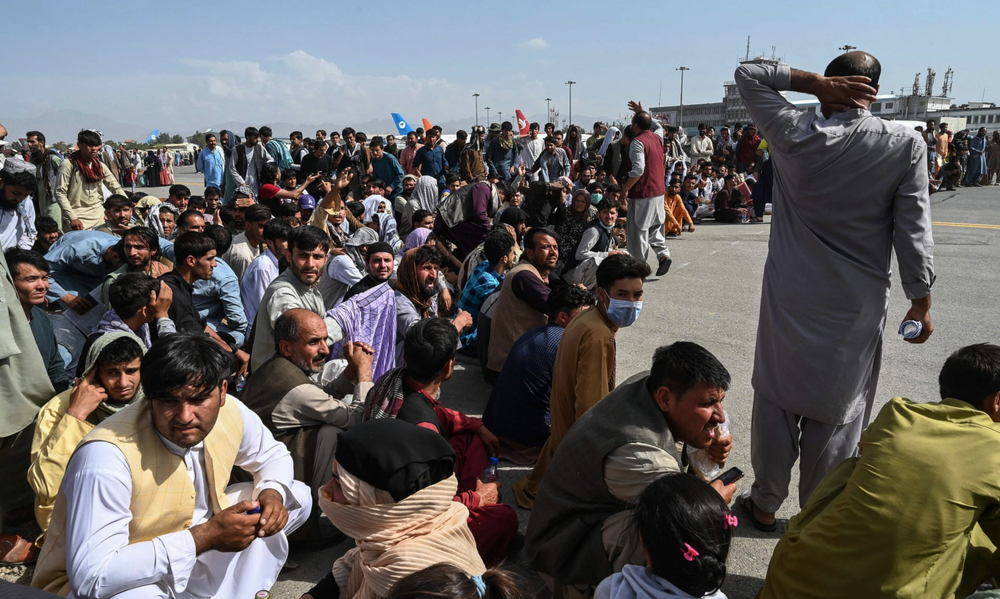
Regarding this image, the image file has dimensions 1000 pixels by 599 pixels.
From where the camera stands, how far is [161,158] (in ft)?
84.9

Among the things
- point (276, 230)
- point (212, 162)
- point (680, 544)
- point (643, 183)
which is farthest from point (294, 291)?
point (212, 162)

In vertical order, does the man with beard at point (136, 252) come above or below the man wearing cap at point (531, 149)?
below

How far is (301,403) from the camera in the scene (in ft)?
10.9

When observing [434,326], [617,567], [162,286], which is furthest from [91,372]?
[617,567]

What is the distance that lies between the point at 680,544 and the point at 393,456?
0.90 m

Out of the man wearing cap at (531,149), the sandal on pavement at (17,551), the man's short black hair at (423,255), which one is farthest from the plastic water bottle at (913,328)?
the man wearing cap at (531,149)

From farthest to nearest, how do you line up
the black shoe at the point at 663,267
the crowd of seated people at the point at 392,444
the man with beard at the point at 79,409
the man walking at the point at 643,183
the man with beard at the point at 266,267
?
the black shoe at the point at 663,267 < the man walking at the point at 643,183 < the man with beard at the point at 266,267 < the man with beard at the point at 79,409 < the crowd of seated people at the point at 392,444

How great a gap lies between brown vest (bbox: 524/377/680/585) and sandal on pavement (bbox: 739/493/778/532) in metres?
1.24

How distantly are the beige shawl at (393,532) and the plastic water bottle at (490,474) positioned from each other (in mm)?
1143

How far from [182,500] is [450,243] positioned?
576 centimetres

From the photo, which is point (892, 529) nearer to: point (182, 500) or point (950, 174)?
point (182, 500)

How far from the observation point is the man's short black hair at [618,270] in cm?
350

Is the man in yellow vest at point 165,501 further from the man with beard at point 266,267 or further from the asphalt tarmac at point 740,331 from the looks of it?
the man with beard at point 266,267

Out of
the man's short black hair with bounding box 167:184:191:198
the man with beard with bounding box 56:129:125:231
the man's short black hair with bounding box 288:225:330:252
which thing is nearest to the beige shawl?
the man's short black hair with bounding box 288:225:330:252
